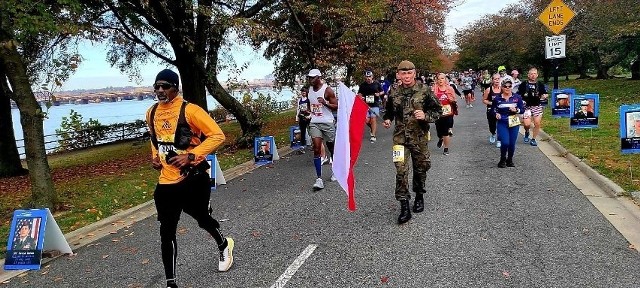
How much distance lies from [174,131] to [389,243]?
8.51 feet

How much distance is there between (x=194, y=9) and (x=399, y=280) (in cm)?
935

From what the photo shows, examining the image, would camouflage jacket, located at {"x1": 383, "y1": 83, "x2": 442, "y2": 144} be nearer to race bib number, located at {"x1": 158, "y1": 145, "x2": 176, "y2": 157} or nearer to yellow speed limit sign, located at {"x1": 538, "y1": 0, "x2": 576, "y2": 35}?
race bib number, located at {"x1": 158, "y1": 145, "x2": 176, "y2": 157}

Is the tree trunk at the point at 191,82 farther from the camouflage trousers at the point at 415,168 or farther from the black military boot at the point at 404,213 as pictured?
the black military boot at the point at 404,213

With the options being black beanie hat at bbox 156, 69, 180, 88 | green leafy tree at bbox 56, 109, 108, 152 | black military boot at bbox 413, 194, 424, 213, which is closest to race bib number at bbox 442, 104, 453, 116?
black military boot at bbox 413, 194, 424, 213

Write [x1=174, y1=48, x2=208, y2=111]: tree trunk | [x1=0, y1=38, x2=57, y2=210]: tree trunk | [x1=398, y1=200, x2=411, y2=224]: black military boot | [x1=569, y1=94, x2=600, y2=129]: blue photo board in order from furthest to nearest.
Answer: [x1=174, y1=48, x2=208, y2=111]: tree trunk, [x1=569, y1=94, x2=600, y2=129]: blue photo board, [x1=0, y1=38, x2=57, y2=210]: tree trunk, [x1=398, y1=200, x2=411, y2=224]: black military boot

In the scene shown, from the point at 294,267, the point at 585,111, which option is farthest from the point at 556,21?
the point at 294,267

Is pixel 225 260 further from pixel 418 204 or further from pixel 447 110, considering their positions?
pixel 447 110

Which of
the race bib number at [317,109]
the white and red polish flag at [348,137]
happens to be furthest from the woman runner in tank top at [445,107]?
the white and red polish flag at [348,137]

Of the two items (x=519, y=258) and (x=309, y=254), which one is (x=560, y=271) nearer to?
(x=519, y=258)

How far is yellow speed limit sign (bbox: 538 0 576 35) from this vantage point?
13.7 metres

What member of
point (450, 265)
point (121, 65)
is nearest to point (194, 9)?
point (450, 265)

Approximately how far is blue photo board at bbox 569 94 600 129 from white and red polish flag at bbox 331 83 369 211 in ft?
25.2

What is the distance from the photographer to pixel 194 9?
11.8 meters

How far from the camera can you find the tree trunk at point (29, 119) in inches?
307
